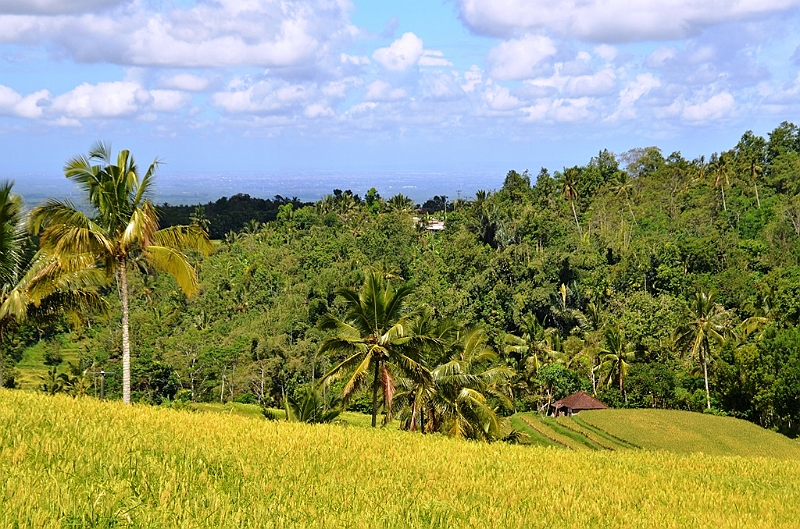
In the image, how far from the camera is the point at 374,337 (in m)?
20.2

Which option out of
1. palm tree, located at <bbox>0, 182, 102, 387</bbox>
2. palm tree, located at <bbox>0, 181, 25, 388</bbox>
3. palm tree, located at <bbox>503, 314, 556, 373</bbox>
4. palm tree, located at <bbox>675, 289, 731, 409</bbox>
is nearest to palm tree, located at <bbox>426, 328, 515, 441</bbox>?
palm tree, located at <bbox>0, 182, 102, 387</bbox>

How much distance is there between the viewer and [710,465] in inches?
605

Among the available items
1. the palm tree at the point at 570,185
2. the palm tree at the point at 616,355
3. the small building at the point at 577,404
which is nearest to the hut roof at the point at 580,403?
the small building at the point at 577,404

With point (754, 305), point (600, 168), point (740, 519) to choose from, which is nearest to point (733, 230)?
point (754, 305)

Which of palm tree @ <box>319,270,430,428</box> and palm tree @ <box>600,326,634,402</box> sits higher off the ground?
palm tree @ <box>319,270,430,428</box>

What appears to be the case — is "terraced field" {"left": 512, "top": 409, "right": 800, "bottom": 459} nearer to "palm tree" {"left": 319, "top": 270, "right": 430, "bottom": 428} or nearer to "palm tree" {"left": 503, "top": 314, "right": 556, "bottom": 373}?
"palm tree" {"left": 503, "top": 314, "right": 556, "bottom": 373}

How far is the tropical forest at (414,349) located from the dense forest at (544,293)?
0.26 m

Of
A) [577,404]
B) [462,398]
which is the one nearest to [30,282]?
[462,398]

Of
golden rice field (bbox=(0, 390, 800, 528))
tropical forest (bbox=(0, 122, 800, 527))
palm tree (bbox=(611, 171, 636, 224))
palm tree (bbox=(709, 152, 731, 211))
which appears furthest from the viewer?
palm tree (bbox=(611, 171, 636, 224))

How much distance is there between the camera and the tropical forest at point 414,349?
970cm

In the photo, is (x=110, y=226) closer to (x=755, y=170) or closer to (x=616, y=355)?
(x=616, y=355)

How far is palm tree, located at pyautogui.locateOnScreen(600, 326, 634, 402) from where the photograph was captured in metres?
49.6

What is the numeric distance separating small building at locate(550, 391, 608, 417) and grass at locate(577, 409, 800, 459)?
6.77ft

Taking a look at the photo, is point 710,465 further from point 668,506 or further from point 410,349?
point 410,349
